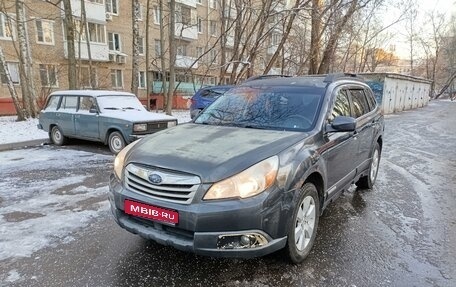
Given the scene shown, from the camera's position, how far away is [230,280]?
288 cm

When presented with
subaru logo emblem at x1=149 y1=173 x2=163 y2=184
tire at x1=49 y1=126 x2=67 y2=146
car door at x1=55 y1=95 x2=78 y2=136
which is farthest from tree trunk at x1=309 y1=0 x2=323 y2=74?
subaru logo emblem at x1=149 y1=173 x2=163 y2=184

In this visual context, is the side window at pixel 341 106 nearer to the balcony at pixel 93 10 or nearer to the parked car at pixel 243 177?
the parked car at pixel 243 177

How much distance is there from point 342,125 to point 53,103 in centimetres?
910

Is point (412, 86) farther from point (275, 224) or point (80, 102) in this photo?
point (275, 224)

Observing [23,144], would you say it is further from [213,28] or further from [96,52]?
[213,28]

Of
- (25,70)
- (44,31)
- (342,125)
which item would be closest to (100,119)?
(342,125)

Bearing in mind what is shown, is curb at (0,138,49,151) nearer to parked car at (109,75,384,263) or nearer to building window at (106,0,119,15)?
parked car at (109,75,384,263)

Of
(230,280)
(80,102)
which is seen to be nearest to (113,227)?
(230,280)

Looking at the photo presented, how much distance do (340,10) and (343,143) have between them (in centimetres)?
1568

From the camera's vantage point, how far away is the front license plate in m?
2.66

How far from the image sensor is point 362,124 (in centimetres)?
470

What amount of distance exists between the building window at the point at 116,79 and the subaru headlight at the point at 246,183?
27.5 m

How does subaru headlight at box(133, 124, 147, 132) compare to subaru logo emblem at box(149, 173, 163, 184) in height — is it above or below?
below

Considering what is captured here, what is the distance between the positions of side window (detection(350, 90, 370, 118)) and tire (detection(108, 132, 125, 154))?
5.60 m
